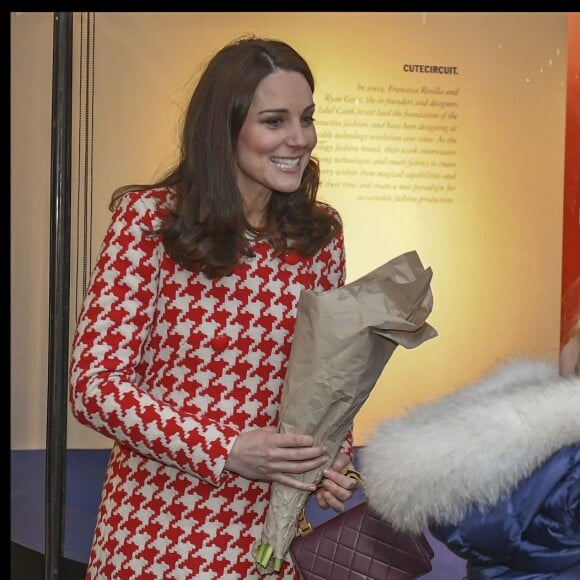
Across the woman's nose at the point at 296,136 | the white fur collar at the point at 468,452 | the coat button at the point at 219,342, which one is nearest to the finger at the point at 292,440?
the white fur collar at the point at 468,452

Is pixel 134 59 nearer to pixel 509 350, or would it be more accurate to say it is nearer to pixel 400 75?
pixel 400 75

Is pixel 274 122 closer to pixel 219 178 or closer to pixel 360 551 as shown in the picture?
pixel 219 178

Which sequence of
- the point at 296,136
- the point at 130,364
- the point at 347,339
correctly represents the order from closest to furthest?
1. the point at 347,339
2. the point at 130,364
3. the point at 296,136

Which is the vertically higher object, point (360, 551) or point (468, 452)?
point (468, 452)

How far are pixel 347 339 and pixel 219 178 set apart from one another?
0.44 m

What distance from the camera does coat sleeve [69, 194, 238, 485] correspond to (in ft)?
5.41

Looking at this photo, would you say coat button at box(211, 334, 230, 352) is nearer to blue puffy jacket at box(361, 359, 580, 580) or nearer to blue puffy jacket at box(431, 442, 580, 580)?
blue puffy jacket at box(361, 359, 580, 580)

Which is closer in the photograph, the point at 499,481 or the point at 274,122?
the point at 499,481

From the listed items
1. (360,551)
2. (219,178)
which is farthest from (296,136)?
(360,551)

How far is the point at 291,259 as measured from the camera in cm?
189

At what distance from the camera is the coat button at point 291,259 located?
1.89 meters

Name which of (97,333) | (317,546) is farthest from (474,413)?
(97,333)

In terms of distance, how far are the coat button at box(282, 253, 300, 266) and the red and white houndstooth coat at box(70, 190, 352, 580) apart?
0.11 ft

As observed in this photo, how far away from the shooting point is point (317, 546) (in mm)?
1705
